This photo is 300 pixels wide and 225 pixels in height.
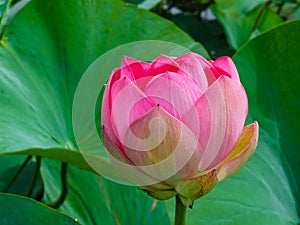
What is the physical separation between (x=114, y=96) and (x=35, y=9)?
0.38 metres

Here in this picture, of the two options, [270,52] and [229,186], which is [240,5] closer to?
[270,52]

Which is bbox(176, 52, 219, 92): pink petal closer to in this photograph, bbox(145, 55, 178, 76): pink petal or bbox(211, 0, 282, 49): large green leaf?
bbox(145, 55, 178, 76): pink petal

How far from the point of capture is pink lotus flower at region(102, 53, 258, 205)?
418mm

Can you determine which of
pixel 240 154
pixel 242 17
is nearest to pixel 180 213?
pixel 240 154

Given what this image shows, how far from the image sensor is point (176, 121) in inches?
16.3

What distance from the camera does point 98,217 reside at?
0.78 metres

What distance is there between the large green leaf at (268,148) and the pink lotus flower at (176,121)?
A: 18 centimetres

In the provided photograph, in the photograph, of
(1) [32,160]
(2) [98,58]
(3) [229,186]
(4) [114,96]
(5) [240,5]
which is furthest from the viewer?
(5) [240,5]

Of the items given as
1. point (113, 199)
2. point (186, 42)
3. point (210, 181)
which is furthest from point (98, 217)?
point (210, 181)

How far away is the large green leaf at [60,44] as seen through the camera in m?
0.72

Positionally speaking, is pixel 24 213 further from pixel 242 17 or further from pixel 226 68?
pixel 242 17

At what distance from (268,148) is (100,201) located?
0.24m

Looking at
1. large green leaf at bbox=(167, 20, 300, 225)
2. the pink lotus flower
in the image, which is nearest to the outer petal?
the pink lotus flower

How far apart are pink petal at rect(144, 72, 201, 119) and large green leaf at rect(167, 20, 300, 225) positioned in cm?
21
